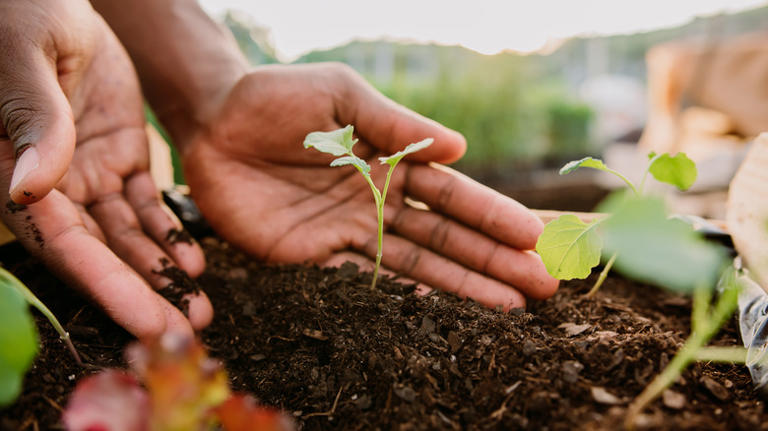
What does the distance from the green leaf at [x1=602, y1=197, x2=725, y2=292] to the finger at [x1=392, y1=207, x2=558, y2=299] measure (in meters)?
0.69

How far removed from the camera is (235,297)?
4.42 ft

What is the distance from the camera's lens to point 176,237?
1.44 metres

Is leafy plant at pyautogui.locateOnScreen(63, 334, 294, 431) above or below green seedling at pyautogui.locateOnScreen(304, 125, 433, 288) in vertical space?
below

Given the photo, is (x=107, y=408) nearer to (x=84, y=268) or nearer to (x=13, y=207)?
(x=84, y=268)

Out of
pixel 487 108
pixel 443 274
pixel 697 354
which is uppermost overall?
pixel 697 354

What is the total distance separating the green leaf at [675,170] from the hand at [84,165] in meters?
1.20

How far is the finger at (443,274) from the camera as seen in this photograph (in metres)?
1.29

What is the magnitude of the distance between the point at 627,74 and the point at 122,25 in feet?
63.8

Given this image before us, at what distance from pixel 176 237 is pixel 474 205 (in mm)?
949

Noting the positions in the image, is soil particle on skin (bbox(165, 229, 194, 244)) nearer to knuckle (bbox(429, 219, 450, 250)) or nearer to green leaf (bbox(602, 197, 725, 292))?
knuckle (bbox(429, 219, 450, 250))

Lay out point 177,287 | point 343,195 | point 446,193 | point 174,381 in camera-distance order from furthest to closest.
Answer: point 343,195
point 446,193
point 177,287
point 174,381

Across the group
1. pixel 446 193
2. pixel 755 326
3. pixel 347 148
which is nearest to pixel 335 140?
pixel 347 148

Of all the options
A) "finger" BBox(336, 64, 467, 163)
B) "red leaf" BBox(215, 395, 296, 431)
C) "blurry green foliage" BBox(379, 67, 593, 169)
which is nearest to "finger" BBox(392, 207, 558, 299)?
"finger" BBox(336, 64, 467, 163)

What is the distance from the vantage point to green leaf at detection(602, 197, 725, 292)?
58 cm
